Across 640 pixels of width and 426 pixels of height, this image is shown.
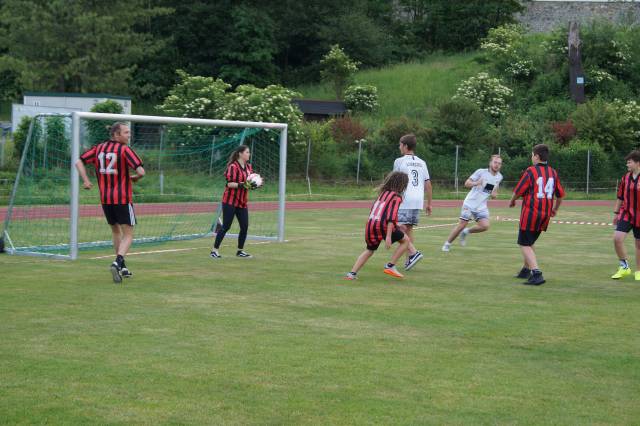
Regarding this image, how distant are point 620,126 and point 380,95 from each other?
49.4 feet

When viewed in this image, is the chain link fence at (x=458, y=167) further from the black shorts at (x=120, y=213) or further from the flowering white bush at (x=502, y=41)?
the black shorts at (x=120, y=213)

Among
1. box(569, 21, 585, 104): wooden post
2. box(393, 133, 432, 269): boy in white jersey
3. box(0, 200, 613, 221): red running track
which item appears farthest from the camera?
box(569, 21, 585, 104): wooden post

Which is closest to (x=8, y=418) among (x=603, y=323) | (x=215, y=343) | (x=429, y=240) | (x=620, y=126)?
(x=215, y=343)

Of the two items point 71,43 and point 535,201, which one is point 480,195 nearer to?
point 535,201

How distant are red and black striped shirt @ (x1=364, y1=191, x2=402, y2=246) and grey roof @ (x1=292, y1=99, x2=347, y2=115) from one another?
35.6 metres

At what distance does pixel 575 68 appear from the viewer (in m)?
50.1

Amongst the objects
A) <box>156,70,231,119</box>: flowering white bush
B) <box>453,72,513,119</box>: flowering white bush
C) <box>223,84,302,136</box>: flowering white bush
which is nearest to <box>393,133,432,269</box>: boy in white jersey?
<box>223,84,302,136</box>: flowering white bush

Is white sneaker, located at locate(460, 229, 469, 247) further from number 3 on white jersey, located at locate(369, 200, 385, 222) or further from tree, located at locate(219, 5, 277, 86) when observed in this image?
tree, located at locate(219, 5, 277, 86)


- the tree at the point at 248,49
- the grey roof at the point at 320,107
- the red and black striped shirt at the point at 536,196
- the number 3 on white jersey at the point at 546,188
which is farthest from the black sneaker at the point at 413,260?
the tree at the point at 248,49

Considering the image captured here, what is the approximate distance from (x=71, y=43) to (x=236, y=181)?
128ft

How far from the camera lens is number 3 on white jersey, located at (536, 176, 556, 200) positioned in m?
12.5

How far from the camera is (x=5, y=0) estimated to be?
53.0m

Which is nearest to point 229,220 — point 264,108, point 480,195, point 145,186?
point 480,195

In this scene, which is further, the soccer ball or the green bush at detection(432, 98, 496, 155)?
the green bush at detection(432, 98, 496, 155)
